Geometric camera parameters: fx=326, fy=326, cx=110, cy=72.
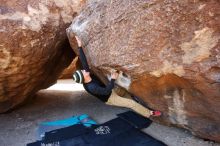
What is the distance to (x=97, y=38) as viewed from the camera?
175 inches

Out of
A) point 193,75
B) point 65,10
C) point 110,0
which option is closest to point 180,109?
point 193,75

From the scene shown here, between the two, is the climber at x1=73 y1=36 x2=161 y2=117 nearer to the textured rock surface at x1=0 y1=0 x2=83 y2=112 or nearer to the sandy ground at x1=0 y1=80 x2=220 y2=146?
the sandy ground at x1=0 y1=80 x2=220 y2=146

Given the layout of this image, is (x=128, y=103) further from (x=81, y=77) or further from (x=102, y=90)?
(x=81, y=77)

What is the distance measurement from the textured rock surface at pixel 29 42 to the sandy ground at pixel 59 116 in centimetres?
38

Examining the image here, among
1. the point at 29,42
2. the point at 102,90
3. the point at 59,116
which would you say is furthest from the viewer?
the point at 59,116

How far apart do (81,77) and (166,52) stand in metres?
1.44

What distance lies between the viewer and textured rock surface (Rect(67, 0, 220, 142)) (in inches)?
143

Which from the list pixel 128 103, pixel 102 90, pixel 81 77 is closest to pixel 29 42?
pixel 81 77

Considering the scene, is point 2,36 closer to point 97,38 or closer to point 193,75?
point 97,38

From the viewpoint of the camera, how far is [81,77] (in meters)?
4.75

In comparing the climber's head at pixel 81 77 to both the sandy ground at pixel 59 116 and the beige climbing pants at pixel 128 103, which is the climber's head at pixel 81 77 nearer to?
the beige climbing pants at pixel 128 103

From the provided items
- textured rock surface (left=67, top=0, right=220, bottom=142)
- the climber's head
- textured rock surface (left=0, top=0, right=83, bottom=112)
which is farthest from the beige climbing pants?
textured rock surface (left=0, top=0, right=83, bottom=112)

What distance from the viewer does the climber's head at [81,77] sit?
186 inches

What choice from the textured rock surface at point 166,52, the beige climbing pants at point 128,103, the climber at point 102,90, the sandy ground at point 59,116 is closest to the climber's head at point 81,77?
the climber at point 102,90
